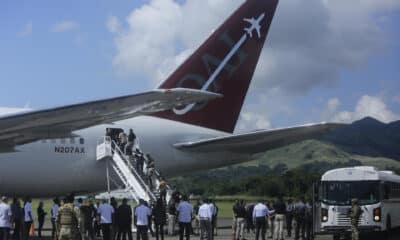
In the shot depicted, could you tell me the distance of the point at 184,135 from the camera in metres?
28.7

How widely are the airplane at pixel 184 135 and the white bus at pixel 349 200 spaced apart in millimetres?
1853

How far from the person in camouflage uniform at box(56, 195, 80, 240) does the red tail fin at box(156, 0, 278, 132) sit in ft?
48.8

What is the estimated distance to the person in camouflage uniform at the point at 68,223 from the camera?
14040mm

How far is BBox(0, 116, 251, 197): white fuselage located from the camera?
25.0 metres

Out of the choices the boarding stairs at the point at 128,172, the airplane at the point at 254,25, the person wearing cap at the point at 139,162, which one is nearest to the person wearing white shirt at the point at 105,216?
the boarding stairs at the point at 128,172

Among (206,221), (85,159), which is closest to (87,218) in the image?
(206,221)

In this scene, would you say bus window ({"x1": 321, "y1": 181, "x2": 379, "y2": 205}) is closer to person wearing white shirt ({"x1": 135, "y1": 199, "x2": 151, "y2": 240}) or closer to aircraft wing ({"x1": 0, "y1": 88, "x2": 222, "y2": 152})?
person wearing white shirt ({"x1": 135, "y1": 199, "x2": 151, "y2": 240})

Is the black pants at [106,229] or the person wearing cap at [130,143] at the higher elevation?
the person wearing cap at [130,143]

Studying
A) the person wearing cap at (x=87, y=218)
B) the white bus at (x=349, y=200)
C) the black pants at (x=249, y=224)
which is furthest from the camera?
the black pants at (x=249, y=224)

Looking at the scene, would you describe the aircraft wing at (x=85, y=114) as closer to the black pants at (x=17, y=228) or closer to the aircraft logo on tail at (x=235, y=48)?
the black pants at (x=17, y=228)

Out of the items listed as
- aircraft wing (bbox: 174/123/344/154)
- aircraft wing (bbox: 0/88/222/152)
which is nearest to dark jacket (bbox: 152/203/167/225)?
aircraft wing (bbox: 0/88/222/152)

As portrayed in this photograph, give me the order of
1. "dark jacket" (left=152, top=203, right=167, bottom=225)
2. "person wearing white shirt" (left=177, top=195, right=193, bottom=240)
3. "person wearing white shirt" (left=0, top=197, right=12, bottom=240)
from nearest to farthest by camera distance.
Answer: "person wearing white shirt" (left=0, top=197, right=12, bottom=240)
"person wearing white shirt" (left=177, top=195, right=193, bottom=240)
"dark jacket" (left=152, top=203, right=167, bottom=225)

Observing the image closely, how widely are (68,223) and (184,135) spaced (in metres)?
14.9

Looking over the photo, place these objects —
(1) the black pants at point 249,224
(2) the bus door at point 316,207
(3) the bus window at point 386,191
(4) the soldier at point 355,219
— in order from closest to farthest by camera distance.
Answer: (4) the soldier at point 355,219
(2) the bus door at point 316,207
(3) the bus window at point 386,191
(1) the black pants at point 249,224
